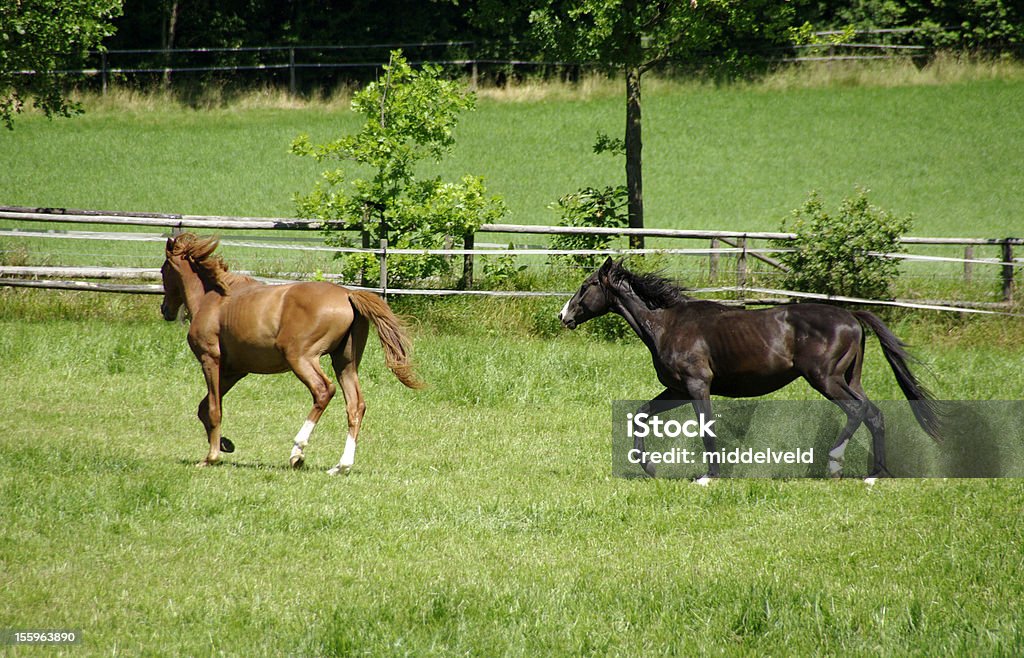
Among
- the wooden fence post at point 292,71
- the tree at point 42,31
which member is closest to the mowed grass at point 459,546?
the tree at point 42,31

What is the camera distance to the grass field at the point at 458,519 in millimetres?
5613

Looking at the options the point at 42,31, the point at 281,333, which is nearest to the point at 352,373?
the point at 281,333

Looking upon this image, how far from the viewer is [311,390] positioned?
8.98 m

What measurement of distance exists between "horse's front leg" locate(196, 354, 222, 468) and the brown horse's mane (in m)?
0.65

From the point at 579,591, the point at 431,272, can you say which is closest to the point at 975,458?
the point at 579,591

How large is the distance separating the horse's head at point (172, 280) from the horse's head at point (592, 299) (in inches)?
136

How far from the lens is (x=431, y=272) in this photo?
1627 centimetres

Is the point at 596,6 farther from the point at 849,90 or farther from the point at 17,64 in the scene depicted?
the point at 849,90

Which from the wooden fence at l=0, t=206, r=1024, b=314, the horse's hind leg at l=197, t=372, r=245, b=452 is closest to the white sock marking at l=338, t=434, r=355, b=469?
the horse's hind leg at l=197, t=372, r=245, b=452

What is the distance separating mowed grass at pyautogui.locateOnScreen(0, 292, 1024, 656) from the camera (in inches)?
219

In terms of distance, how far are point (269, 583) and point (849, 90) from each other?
32.7 meters

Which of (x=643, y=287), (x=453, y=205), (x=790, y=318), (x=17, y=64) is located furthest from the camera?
(x=17, y=64)

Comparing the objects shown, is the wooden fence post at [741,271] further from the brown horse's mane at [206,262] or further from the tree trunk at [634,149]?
the brown horse's mane at [206,262]

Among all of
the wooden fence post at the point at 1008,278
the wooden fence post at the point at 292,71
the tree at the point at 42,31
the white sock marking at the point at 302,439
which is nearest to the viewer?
the white sock marking at the point at 302,439
